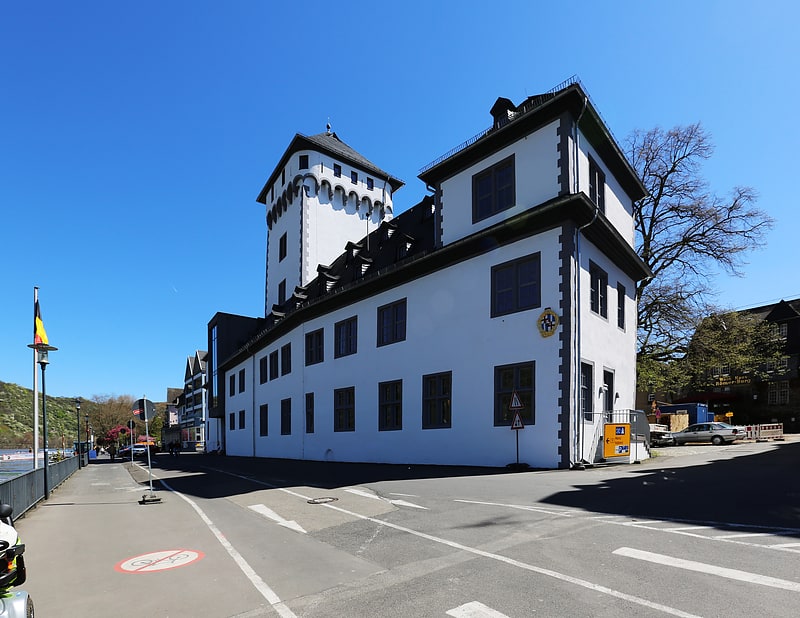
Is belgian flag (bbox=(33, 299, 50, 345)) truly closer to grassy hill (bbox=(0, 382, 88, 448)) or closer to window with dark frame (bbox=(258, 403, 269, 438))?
window with dark frame (bbox=(258, 403, 269, 438))

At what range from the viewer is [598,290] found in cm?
1989

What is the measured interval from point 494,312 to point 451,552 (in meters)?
12.8

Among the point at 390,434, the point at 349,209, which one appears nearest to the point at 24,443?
the point at 349,209

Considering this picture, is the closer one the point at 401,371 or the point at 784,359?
the point at 401,371

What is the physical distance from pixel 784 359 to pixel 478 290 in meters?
46.9

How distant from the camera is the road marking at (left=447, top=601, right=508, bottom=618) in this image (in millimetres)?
4823

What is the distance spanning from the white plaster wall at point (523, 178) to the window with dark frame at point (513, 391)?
538 cm

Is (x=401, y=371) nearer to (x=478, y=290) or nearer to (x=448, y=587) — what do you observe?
(x=478, y=290)

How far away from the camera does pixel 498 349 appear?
1897cm

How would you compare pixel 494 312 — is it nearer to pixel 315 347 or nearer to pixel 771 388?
pixel 315 347

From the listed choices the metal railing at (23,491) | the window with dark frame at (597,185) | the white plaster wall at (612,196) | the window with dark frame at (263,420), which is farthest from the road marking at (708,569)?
the window with dark frame at (263,420)

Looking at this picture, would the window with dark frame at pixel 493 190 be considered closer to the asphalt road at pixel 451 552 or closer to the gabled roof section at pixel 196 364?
the asphalt road at pixel 451 552

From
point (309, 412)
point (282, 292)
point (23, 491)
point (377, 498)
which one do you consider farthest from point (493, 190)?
point (282, 292)

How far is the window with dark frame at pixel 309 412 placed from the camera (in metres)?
31.6
